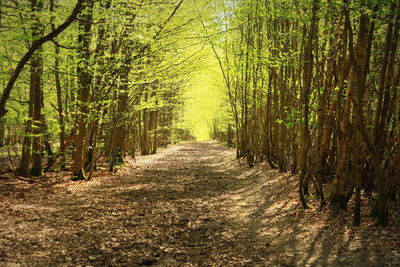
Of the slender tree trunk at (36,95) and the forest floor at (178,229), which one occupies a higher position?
the slender tree trunk at (36,95)

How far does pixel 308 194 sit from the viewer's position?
26.5 feet

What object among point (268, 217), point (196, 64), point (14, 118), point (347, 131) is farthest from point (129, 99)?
point (347, 131)

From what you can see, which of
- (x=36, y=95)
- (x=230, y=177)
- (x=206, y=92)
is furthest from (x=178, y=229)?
(x=206, y=92)

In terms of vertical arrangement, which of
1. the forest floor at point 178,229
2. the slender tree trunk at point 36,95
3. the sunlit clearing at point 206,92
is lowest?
the forest floor at point 178,229

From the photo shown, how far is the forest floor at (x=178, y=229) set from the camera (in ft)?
16.0

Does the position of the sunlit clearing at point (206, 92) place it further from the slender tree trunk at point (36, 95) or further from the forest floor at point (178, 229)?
the forest floor at point (178, 229)

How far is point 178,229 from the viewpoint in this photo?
6508 millimetres

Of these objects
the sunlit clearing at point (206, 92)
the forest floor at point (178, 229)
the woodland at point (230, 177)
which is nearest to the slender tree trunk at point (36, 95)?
the woodland at point (230, 177)

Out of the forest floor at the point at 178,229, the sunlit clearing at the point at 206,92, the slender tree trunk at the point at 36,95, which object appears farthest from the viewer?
the sunlit clearing at the point at 206,92

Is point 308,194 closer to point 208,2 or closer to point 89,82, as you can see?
point 89,82

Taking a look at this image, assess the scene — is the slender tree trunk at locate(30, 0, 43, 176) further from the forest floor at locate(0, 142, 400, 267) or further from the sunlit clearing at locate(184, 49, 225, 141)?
the sunlit clearing at locate(184, 49, 225, 141)

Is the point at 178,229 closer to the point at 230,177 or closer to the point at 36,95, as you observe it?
the point at 230,177

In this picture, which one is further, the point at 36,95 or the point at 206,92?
the point at 206,92

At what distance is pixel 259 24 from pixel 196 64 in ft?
12.8
